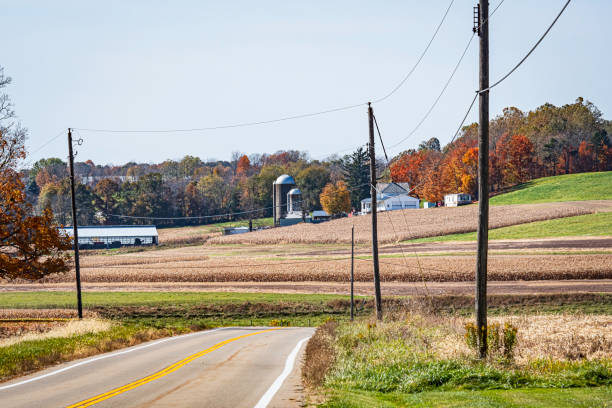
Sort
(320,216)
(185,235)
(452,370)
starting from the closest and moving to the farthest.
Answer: (452,370) → (185,235) → (320,216)

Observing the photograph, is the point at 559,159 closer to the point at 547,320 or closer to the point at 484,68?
the point at 547,320

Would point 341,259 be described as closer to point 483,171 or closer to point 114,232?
point 483,171

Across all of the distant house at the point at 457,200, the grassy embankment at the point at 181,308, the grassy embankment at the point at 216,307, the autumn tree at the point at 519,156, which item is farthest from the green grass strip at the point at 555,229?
the autumn tree at the point at 519,156

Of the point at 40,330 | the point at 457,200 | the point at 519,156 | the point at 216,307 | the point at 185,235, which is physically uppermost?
the point at 519,156

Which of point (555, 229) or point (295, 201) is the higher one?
point (295, 201)

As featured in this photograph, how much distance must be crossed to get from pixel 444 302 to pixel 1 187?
27077 millimetres

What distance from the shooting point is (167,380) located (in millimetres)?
13953

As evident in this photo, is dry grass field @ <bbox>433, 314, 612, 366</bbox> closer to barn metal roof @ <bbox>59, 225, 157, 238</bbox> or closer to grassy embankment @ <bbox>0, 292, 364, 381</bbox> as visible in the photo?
grassy embankment @ <bbox>0, 292, 364, 381</bbox>

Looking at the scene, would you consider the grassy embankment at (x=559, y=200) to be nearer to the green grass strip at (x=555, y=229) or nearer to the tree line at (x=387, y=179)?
the green grass strip at (x=555, y=229)

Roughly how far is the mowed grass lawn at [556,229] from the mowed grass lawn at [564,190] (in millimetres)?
21809

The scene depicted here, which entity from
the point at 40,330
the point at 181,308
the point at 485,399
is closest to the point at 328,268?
the point at 181,308

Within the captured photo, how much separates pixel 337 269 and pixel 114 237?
6475 centimetres

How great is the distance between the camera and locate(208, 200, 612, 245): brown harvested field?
3319 inches

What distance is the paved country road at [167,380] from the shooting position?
456 inches
